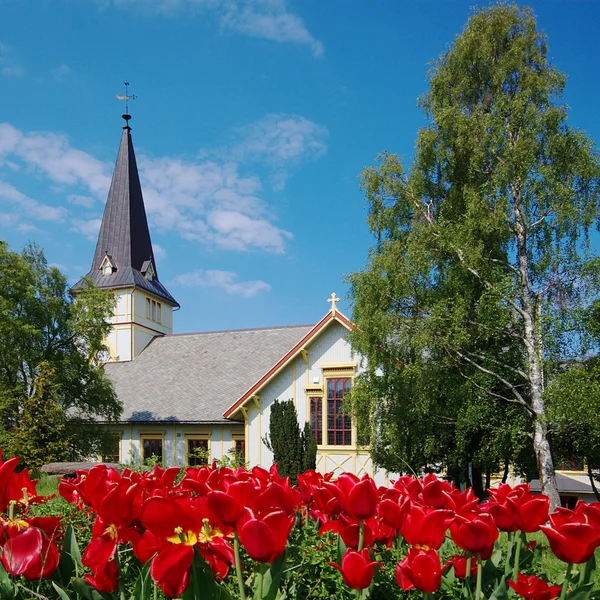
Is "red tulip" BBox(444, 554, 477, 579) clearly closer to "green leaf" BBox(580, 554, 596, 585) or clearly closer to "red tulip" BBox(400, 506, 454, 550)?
"red tulip" BBox(400, 506, 454, 550)

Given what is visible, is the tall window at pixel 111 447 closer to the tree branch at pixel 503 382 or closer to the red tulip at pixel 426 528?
the tree branch at pixel 503 382

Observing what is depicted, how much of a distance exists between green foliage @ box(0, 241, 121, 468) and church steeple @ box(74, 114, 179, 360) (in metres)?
11.5

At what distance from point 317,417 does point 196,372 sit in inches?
413

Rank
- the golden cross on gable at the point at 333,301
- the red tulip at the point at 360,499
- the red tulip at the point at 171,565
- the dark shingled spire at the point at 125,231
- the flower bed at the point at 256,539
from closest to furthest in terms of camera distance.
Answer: the red tulip at the point at 171,565
the flower bed at the point at 256,539
the red tulip at the point at 360,499
the golden cross on gable at the point at 333,301
the dark shingled spire at the point at 125,231

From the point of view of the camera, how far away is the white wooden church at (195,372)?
870 inches

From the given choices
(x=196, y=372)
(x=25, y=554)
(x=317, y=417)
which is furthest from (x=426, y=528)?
(x=196, y=372)

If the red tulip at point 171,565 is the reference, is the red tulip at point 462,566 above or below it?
below

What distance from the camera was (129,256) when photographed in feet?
134

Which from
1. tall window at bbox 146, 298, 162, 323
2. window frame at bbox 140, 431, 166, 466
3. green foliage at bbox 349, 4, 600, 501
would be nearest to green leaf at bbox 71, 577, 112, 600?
green foliage at bbox 349, 4, 600, 501

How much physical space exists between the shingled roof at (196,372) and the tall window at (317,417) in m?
5.04

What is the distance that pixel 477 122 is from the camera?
17.4 meters

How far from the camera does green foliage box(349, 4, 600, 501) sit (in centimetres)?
1622

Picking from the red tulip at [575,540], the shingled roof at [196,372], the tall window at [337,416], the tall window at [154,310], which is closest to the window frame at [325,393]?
the tall window at [337,416]

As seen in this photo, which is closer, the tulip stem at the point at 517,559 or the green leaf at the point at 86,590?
the green leaf at the point at 86,590
